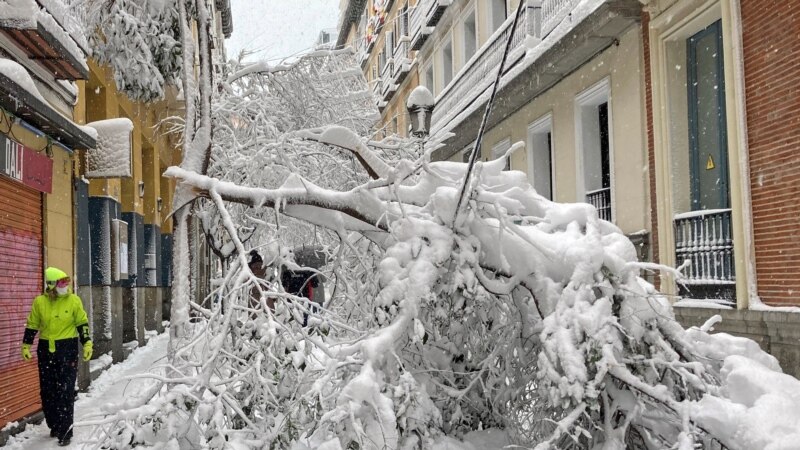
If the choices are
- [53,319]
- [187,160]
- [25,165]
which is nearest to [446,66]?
[25,165]

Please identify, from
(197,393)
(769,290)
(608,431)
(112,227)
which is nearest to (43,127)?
(112,227)

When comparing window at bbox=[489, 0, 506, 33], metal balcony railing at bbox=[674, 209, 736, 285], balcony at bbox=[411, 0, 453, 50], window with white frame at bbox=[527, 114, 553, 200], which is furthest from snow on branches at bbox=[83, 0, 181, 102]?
balcony at bbox=[411, 0, 453, 50]

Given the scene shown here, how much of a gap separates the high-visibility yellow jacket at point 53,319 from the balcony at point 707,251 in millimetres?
6827

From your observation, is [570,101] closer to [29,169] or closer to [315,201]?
[29,169]

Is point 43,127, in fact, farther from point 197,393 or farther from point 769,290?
point 769,290

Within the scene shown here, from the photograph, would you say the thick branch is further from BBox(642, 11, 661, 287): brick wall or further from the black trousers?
BBox(642, 11, 661, 287): brick wall

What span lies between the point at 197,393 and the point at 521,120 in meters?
13.1

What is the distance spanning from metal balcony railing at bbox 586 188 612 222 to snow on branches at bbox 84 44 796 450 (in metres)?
8.01

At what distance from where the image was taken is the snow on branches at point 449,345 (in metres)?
3.80

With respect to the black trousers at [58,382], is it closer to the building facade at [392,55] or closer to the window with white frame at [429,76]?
the building facade at [392,55]

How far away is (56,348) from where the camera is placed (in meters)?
7.49

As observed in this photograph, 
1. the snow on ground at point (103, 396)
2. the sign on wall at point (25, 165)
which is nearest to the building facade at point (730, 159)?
the snow on ground at point (103, 396)

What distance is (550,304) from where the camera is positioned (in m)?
4.09

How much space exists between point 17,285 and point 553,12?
30.5 feet
